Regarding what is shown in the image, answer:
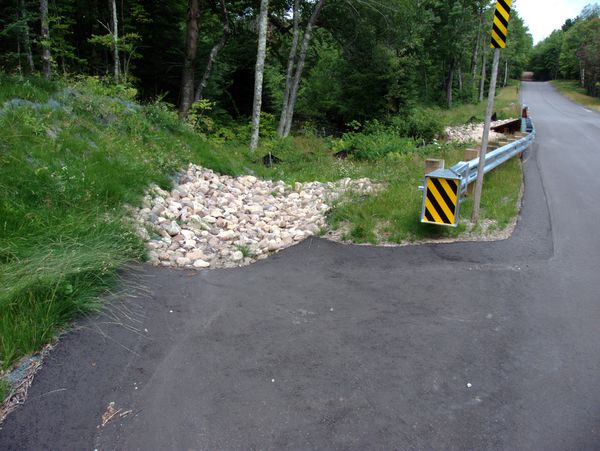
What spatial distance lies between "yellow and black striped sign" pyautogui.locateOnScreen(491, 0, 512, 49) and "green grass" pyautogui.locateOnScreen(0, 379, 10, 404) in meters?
6.74

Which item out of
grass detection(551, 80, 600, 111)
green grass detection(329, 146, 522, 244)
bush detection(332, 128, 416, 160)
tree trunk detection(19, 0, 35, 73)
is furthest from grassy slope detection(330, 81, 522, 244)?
grass detection(551, 80, 600, 111)

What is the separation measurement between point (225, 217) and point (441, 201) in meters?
3.65

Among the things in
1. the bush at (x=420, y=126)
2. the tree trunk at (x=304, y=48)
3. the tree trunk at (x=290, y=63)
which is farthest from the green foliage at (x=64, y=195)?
the bush at (x=420, y=126)

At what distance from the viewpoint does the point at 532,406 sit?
3379 mm

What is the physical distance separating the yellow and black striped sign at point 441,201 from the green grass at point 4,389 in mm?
5129

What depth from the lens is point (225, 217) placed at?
8.09m

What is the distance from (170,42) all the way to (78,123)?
15.2 m

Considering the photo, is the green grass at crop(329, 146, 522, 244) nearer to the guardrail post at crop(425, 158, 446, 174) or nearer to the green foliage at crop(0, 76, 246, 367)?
the guardrail post at crop(425, 158, 446, 174)

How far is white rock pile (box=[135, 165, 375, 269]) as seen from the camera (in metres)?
6.46

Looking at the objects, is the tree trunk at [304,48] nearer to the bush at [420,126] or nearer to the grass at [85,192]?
the bush at [420,126]

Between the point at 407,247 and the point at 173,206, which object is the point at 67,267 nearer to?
the point at 173,206

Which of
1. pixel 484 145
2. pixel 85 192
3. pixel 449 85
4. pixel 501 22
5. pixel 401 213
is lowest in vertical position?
pixel 401 213

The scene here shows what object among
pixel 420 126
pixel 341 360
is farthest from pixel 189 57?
pixel 341 360

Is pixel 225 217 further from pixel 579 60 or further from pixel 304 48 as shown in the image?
pixel 579 60
